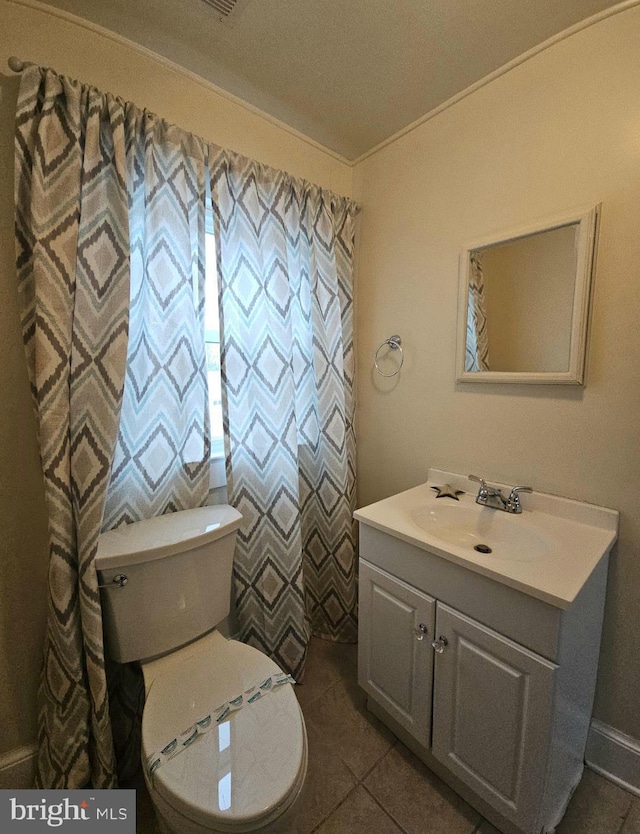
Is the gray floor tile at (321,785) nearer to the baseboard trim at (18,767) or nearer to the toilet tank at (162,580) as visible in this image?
the toilet tank at (162,580)

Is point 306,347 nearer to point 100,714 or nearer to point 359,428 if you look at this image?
point 359,428

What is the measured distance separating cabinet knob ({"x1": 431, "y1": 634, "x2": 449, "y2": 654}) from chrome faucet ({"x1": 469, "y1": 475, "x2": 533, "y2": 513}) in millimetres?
486

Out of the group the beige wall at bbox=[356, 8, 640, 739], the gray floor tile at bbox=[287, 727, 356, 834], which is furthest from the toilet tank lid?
the beige wall at bbox=[356, 8, 640, 739]

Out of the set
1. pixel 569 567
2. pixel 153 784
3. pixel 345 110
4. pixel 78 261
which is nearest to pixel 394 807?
pixel 153 784

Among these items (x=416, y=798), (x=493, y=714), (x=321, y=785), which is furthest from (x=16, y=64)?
(x=416, y=798)

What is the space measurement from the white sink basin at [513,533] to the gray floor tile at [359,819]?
82cm

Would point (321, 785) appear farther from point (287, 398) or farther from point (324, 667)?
point (287, 398)

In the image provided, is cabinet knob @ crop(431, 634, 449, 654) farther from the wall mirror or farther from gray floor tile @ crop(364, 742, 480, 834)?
the wall mirror

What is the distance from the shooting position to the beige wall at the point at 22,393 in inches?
38.3

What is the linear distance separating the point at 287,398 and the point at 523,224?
1.06 meters

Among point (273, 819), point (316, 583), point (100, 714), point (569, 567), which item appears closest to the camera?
point (273, 819)

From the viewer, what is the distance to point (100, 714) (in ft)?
3.32

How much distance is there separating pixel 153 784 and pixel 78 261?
131 cm

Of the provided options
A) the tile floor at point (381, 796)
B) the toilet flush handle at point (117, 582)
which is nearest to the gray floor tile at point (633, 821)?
the tile floor at point (381, 796)
